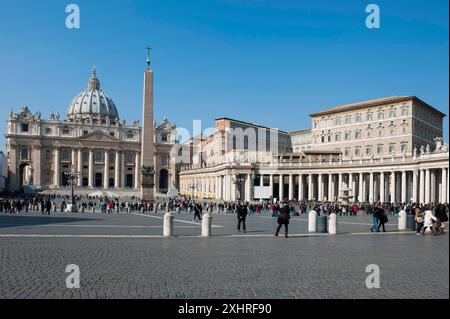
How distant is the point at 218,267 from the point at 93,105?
130 m

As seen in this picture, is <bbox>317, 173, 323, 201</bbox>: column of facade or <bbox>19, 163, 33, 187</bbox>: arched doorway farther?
<bbox>19, 163, 33, 187</bbox>: arched doorway

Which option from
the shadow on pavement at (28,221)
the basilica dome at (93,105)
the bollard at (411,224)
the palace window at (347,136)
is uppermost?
the basilica dome at (93,105)

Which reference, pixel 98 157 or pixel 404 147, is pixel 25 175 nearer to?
pixel 98 157

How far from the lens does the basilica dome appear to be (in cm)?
13312

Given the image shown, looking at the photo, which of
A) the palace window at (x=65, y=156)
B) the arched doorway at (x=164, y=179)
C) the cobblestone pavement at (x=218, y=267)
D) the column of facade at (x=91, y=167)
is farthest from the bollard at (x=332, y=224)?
the arched doorway at (x=164, y=179)

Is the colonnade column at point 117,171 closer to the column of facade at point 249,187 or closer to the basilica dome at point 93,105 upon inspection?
the basilica dome at point 93,105

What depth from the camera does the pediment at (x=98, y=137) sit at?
111 meters

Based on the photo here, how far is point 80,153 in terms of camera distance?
111 meters

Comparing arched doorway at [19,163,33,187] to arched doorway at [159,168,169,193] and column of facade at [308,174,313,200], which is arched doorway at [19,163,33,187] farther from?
column of facade at [308,174,313,200]

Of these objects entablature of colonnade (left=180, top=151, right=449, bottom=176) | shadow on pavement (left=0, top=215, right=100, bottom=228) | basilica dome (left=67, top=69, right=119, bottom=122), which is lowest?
shadow on pavement (left=0, top=215, right=100, bottom=228)

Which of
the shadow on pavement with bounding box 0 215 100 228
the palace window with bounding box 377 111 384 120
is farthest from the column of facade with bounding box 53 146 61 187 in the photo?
the shadow on pavement with bounding box 0 215 100 228

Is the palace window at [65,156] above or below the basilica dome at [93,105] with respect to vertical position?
below

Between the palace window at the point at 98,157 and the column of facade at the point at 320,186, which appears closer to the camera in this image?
the column of facade at the point at 320,186
